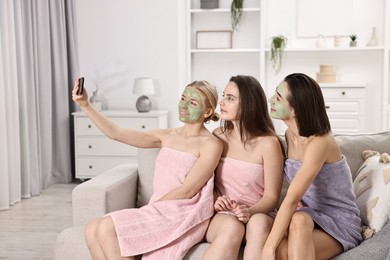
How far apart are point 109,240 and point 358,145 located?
1.31 metres

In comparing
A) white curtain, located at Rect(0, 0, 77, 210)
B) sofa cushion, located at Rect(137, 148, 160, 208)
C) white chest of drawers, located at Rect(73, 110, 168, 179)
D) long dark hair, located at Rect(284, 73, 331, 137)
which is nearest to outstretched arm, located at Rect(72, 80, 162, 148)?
sofa cushion, located at Rect(137, 148, 160, 208)

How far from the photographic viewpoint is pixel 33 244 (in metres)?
3.67

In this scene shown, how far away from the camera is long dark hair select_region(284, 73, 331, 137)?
2262mm

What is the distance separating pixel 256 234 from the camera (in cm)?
217

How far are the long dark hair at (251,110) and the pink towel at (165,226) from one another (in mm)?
273

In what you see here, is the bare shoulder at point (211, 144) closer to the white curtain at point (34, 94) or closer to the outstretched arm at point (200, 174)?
the outstretched arm at point (200, 174)

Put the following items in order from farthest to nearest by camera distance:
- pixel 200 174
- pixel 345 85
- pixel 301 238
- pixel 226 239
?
1. pixel 345 85
2. pixel 200 174
3. pixel 226 239
4. pixel 301 238

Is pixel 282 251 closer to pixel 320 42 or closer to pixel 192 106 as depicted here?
pixel 192 106

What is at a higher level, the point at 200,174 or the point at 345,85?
the point at 345,85

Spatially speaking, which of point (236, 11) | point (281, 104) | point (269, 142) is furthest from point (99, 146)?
point (281, 104)

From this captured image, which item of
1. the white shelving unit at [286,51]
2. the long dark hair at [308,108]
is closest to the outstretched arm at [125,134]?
the long dark hair at [308,108]

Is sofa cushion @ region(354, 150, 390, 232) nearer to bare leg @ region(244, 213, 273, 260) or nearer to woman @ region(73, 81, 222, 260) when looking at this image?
bare leg @ region(244, 213, 273, 260)

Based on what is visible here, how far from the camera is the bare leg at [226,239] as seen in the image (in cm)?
217

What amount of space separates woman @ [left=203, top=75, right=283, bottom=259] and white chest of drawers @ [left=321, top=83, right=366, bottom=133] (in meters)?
3.29
